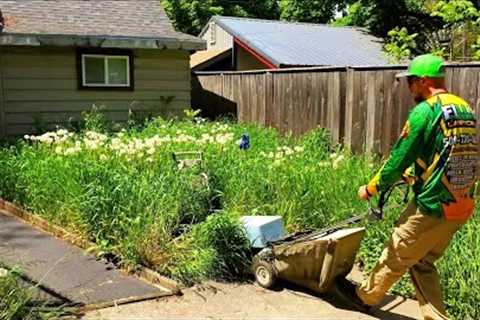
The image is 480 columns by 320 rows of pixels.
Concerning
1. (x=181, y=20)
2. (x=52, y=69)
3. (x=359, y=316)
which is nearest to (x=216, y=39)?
(x=181, y=20)

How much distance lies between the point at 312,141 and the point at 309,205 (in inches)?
138

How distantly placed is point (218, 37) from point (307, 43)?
4.39m

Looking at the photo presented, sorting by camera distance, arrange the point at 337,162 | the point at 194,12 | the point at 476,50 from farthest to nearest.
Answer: the point at 194,12 → the point at 476,50 → the point at 337,162

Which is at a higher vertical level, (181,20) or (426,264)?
(181,20)

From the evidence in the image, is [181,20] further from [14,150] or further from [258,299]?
[258,299]

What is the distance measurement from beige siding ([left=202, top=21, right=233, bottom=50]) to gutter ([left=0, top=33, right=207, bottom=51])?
11043mm

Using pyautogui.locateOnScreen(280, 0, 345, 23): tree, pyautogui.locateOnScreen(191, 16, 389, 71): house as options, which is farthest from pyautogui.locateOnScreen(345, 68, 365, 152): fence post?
pyautogui.locateOnScreen(280, 0, 345, 23): tree

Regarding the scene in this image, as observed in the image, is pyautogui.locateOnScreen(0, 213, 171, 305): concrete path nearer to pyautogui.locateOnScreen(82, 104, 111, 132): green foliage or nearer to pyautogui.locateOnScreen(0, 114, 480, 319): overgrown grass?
pyautogui.locateOnScreen(0, 114, 480, 319): overgrown grass

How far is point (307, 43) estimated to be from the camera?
23094mm

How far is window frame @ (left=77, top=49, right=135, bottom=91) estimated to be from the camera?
12336 mm

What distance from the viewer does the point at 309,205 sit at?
253 inches

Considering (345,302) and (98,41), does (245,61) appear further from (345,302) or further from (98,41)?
(345,302)

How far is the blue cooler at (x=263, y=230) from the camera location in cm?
550

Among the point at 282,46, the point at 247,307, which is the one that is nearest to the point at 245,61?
the point at 282,46
